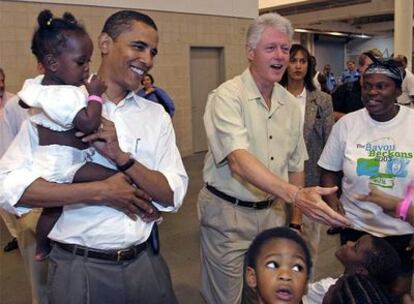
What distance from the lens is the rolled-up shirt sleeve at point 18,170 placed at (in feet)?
4.32

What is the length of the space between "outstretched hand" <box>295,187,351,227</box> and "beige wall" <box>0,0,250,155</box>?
4.94 metres

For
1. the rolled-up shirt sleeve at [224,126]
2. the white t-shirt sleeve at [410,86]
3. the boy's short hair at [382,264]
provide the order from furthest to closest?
the white t-shirt sleeve at [410,86], the rolled-up shirt sleeve at [224,126], the boy's short hair at [382,264]

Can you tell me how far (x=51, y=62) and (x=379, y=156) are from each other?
1.53 meters

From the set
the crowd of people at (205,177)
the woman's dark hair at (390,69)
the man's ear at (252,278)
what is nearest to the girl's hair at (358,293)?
the crowd of people at (205,177)

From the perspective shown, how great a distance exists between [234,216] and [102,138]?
1.01m

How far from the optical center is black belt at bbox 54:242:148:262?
141cm

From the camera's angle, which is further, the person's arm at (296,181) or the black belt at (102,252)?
the person's arm at (296,181)

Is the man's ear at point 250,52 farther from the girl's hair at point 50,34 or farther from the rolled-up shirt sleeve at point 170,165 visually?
the girl's hair at point 50,34

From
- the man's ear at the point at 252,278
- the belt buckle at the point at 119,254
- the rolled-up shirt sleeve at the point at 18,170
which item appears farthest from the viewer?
the man's ear at the point at 252,278

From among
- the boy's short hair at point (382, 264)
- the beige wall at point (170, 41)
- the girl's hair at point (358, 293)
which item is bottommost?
the boy's short hair at point (382, 264)

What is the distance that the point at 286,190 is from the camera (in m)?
1.71

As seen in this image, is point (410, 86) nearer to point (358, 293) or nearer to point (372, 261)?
point (372, 261)

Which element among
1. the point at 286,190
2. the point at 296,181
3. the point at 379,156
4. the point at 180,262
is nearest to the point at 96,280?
the point at 286,190

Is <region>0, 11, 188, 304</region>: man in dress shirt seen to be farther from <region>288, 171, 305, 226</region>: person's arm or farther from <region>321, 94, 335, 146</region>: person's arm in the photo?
<region>321, 94, 335, 146</region>: person's arm
